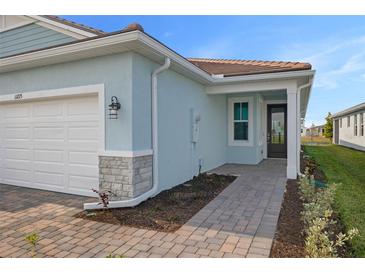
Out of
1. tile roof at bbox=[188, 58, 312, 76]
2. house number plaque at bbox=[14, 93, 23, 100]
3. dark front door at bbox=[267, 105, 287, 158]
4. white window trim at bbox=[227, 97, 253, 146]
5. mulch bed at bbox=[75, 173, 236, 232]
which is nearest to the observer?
mulch bed at bbox=[75, 173, 236, 232]

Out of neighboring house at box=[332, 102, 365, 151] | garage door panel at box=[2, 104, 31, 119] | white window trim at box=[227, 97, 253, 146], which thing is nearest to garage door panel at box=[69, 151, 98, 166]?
garage door panel at box=[2, 104, 31, 119]

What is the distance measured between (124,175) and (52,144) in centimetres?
239

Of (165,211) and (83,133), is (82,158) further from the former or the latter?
(165,211)

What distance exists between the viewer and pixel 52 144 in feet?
20.1

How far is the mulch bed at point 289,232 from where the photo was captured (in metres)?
3.10

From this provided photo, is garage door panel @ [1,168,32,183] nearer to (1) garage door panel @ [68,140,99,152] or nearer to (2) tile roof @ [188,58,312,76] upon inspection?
(1) garage door panel @ [68,140,99,152]

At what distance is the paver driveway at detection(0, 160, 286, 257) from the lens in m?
3.16

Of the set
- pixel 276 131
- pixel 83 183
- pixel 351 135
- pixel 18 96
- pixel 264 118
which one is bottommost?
pixel 83 183

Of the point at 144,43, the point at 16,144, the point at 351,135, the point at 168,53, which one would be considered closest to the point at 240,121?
the point at 168,53

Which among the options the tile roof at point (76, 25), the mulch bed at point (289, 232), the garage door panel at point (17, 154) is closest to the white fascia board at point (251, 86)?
the mulch bed at point (289, 232)

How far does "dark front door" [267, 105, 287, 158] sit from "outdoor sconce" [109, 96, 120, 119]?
29.0ft

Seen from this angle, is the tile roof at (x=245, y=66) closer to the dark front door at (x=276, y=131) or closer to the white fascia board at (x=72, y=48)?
the dark front door at (x=276, y=131)
